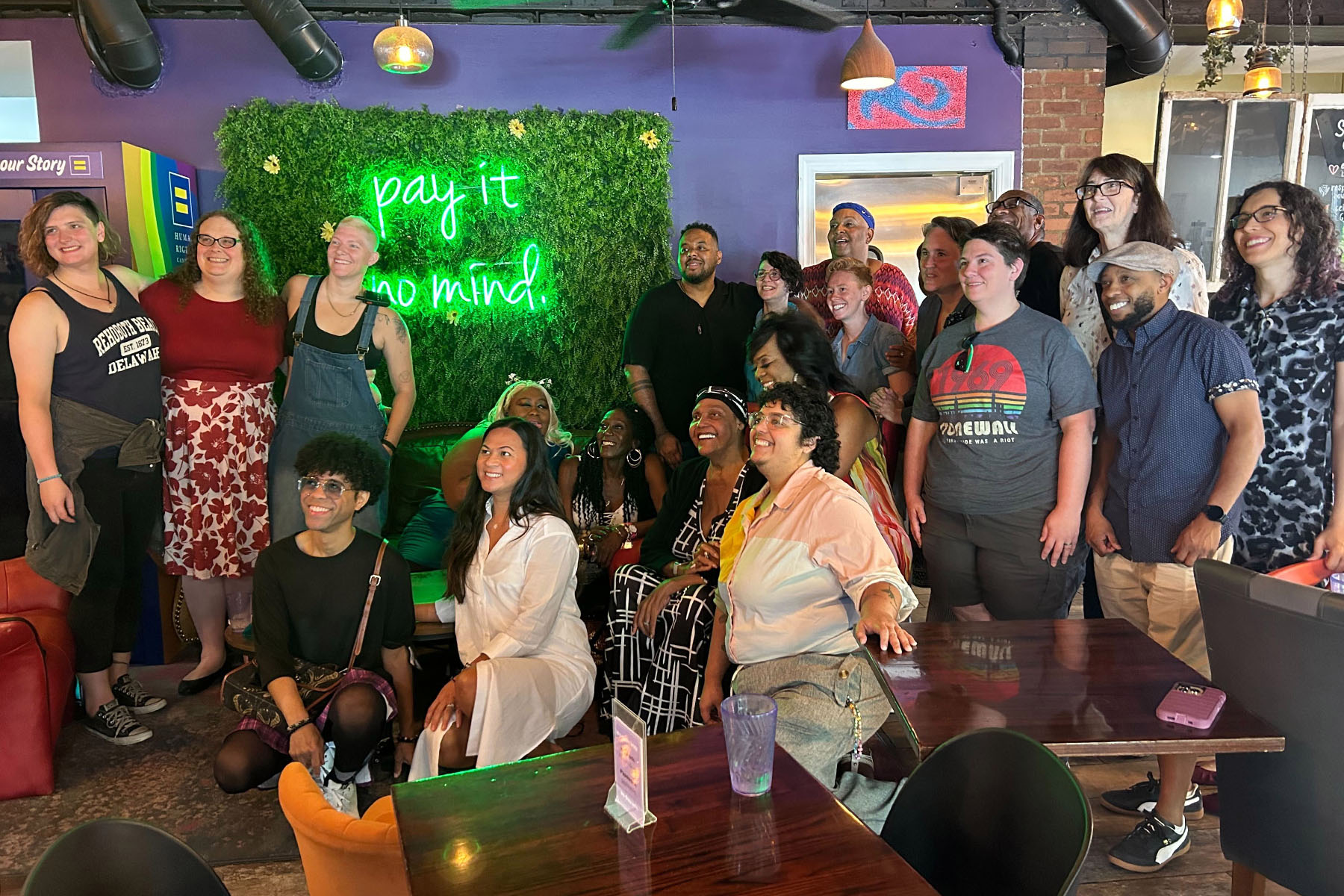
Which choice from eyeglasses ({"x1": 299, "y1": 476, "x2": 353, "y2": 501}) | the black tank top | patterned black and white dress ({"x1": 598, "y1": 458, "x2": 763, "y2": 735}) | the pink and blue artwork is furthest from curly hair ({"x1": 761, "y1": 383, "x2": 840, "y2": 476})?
the pink and blue artwork

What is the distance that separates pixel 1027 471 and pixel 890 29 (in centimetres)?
362

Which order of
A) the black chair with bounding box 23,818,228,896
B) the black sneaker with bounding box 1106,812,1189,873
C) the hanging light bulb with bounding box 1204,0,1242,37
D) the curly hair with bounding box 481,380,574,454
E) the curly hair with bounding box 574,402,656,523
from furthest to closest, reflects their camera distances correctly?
1. the hanging light bulb with bounding box 1204,0,1242,37
2. the curly hair with bounding box 481,380,574,454
3. the curly hair with bounding box 574,402,656,523
4. the black sneaker with bounding box 1106,812,1189,873
5. the black chair with bounding box 23,818,228,896

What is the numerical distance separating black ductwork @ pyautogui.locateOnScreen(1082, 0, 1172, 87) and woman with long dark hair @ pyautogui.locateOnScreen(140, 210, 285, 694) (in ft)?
15.3

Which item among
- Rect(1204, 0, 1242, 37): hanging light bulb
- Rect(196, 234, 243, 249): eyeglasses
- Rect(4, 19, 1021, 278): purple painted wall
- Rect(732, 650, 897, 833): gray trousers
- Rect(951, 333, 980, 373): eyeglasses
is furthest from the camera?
Rect(4, 19, 1021, 278): purple painted wall

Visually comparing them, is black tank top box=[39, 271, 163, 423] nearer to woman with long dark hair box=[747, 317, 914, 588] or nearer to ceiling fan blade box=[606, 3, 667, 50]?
woman with long dark hair box=[747, 317, 914, 588]

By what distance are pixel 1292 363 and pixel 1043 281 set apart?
2.95 ft

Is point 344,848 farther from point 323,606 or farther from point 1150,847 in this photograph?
point 1150,847

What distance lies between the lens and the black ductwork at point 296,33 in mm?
4879

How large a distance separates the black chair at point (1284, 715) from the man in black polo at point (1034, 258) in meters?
1.60

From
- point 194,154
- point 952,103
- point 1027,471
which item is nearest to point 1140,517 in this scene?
point 1027,471

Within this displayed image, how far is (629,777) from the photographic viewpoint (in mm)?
1584

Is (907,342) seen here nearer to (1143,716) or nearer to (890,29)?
(1143,716)

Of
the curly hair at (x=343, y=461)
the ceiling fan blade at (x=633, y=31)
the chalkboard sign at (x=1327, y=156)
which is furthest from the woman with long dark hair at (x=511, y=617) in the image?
the chalkboard sign at (x=1327, y=156)

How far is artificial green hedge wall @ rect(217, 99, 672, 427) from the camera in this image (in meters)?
5.26
